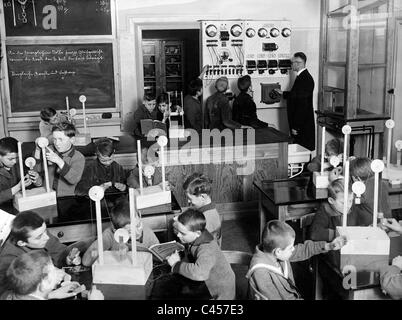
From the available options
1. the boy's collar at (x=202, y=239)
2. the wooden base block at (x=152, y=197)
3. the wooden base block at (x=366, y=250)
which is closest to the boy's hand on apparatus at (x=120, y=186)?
the wooden base block at (x=152, y=197)

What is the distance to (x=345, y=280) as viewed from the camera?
1857mm

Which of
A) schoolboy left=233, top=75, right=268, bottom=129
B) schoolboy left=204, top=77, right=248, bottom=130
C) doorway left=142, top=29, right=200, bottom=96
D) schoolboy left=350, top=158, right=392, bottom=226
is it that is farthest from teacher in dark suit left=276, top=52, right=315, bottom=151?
schoolboy left=350, top=158, right=392, bottom=226

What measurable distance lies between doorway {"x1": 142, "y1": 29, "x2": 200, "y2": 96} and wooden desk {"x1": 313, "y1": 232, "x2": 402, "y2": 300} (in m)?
4.34

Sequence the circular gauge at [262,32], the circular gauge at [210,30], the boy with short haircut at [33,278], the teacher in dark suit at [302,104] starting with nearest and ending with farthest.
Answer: the boy with short haircut at [33,278] < the teacher in dark suit at [302,104] < the circular gauge at [210,30] < the circular gauge at [262,32]

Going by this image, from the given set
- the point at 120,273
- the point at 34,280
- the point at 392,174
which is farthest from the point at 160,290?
the point at 392,174

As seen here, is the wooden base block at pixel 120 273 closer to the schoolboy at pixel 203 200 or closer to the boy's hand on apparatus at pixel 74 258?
the boy's hand on apparatus at pixel 74 258

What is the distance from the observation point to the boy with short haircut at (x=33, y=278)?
155 centimetres

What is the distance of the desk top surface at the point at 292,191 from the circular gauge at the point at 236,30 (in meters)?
2.66

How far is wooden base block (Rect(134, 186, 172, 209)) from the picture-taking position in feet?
8.39

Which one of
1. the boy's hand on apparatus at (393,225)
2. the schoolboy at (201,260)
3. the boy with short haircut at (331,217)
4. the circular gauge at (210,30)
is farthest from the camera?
the circular gauge at (210,30)

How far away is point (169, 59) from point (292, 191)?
4.01 m

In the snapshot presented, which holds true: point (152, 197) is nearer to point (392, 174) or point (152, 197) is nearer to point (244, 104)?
point (392, 174)

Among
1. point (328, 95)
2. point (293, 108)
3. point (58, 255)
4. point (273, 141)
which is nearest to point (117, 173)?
point (58, 255)
